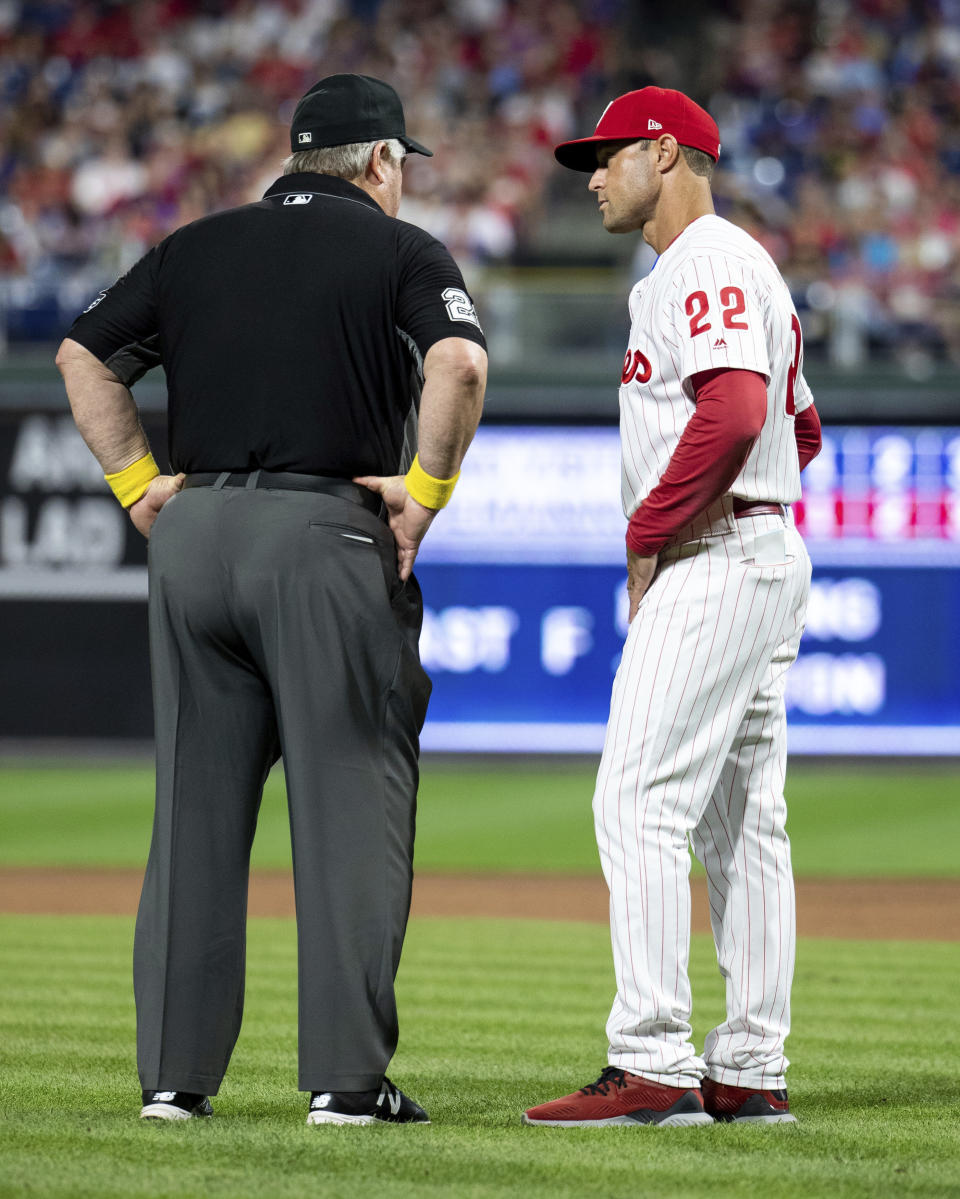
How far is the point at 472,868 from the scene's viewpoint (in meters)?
9.36

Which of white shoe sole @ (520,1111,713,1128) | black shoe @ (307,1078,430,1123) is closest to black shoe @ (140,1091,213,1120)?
black shoe @ (307,1078,430,1123)

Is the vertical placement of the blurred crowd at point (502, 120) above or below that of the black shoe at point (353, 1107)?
above

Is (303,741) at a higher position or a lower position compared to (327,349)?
lower

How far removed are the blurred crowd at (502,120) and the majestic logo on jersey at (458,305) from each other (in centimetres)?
1000

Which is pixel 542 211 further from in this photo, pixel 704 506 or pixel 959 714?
pixel 704 506

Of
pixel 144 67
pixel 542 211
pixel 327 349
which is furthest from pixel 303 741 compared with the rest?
pixel 144 67

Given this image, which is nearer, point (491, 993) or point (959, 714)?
point (491, 993)

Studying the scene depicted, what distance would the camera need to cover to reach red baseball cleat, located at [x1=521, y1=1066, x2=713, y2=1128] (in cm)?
328

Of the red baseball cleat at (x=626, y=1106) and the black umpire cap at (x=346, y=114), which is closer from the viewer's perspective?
the red baseball cleat at (x=626, y=1106)

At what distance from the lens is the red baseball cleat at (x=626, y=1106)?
3.28m

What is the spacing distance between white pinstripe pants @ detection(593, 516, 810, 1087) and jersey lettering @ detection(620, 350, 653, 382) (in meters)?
0.33

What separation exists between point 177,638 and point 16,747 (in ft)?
Result: 32.9

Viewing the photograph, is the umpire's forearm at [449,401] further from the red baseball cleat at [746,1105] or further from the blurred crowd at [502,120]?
the blurred crowd at [502,120]

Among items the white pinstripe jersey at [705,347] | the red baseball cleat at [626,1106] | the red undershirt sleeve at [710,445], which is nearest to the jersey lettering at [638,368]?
the white pinstripe jersey at [705,347]
